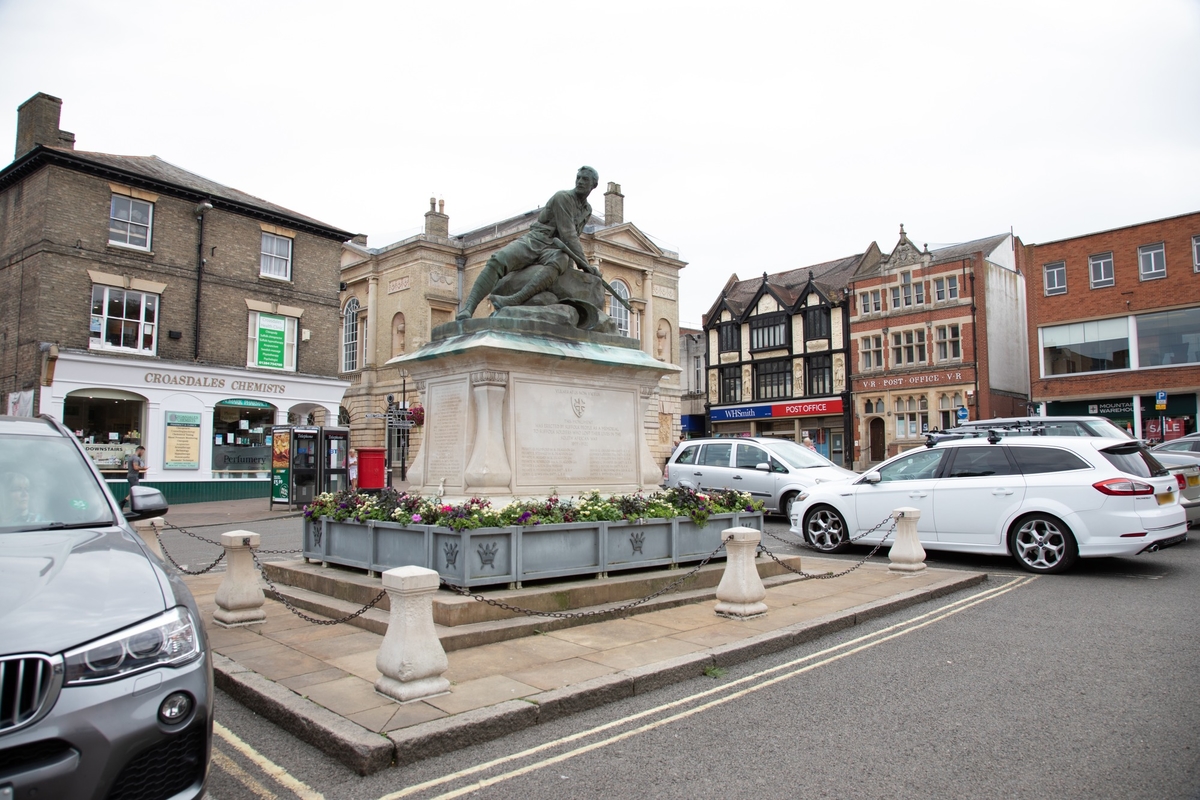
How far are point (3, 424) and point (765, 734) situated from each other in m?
4.79

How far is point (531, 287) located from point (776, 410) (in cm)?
4441

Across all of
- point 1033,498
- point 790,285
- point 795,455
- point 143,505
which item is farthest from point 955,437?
point 790,285

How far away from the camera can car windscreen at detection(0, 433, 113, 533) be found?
3.90 metres

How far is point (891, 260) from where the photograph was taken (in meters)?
46.7

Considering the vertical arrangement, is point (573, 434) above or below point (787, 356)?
below

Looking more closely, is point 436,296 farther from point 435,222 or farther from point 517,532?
point 517,532

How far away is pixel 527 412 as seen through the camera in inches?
327

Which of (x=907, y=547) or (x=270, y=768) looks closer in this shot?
(x=270, y=768)

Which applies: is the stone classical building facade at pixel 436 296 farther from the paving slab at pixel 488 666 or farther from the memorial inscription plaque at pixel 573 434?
the paving slab at pixel 488 666

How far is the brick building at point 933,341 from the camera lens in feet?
140

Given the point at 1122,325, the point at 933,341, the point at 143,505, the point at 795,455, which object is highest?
the point at 933,341

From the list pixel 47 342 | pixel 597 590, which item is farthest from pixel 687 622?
pixel 47 342

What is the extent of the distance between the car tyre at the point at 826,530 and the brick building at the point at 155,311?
21.2 m

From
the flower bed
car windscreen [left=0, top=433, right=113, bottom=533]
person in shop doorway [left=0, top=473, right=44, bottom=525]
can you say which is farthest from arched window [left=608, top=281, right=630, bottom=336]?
person in shop doorway [left=0, top=473, right=44, bottom=525]
